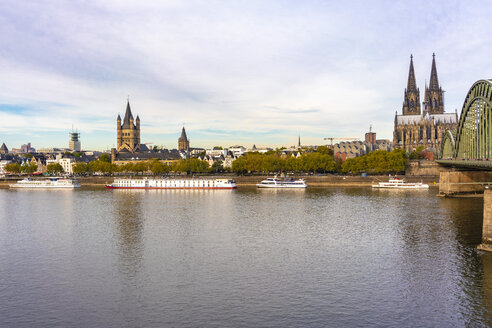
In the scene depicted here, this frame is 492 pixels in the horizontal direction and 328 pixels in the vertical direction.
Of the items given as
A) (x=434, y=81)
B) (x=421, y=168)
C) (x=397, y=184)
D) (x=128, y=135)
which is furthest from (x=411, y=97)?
(x=128, y=135)

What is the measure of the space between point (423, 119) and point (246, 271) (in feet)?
416

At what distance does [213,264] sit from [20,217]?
27334 mm

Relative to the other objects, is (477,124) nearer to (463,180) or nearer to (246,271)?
(463,180)

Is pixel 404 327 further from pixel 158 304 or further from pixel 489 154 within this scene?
pixel 489 154

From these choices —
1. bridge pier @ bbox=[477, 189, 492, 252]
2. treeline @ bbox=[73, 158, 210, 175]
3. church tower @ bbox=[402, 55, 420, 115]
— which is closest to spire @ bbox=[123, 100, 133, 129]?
treeline @ bbox=[73, 158, 210, 175]

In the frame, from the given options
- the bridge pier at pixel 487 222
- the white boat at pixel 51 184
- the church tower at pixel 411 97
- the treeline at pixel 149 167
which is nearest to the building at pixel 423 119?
the church tower at pixel 411 97

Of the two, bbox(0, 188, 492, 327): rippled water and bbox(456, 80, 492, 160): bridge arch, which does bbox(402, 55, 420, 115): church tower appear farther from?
bbox(0, 188, 492, 327): rippled water

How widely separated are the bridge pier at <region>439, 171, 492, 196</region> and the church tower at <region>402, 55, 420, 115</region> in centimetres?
8538

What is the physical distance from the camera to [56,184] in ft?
298

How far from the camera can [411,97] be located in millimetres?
145125

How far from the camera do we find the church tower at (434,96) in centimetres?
14338

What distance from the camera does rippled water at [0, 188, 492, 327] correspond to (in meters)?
18.3

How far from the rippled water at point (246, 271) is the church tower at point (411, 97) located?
10912 centimetres

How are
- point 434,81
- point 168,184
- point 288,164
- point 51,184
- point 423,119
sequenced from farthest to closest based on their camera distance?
point 434,81, point 423,119, point 288,164, point 51,184, point 168,184
